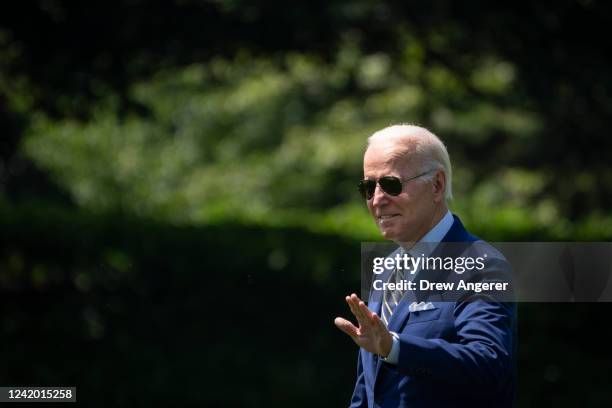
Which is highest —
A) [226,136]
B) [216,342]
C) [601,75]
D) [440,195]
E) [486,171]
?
[226,136]

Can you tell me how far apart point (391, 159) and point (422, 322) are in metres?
0.55

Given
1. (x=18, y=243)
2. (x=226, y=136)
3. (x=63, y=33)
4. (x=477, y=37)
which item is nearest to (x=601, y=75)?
(x=477, y=37)

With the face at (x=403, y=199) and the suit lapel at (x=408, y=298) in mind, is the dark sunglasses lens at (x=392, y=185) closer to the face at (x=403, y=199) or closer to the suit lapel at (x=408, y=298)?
the face at (x=403, y=199)

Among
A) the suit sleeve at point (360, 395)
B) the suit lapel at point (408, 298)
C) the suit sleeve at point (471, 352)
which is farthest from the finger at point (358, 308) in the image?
the suit sleeve at point (360, 395)

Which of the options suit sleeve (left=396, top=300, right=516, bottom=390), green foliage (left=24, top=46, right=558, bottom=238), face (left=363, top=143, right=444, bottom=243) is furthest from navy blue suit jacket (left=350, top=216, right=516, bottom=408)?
green foliage (left=24, top=46, right=558, bottom=238)

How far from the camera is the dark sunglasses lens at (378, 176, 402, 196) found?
9.90 ft

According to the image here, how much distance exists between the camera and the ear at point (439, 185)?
10.1ft

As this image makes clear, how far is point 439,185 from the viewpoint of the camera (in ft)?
10.1

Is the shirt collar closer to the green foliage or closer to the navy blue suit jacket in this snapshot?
the navy blue suit jacket

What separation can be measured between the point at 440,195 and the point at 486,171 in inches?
777

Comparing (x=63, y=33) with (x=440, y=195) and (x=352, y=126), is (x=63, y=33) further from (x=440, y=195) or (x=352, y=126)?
(x=352, y=126)

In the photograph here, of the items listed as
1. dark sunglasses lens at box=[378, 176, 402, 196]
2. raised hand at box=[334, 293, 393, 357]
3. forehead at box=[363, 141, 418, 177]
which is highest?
forehead at box=[363, 141, 418, 177]

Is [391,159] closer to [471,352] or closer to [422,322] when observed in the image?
[422,322]

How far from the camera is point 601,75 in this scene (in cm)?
1029
